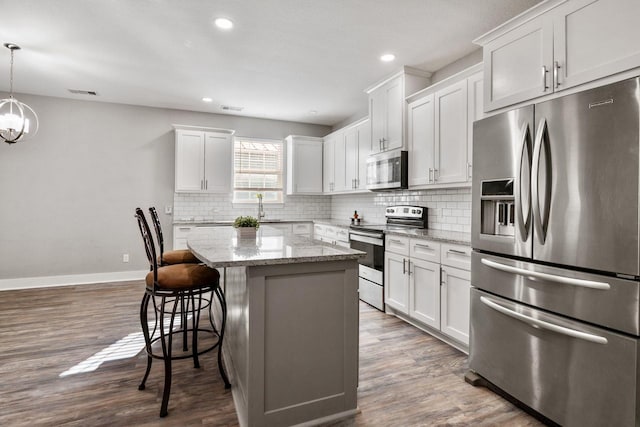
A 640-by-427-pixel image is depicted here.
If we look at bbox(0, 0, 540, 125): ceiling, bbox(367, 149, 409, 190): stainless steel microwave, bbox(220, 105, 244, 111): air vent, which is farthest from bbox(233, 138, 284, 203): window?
bbox(367, 149, 409, 190): stainless steel microwave

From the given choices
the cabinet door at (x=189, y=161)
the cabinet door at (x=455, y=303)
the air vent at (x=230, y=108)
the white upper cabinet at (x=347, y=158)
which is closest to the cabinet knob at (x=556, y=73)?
the cabinet door at (x=455, y=303)

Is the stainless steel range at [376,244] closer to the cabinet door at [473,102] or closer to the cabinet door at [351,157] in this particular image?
the cabinet door at [351,157]

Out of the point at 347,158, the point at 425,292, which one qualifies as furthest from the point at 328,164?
the point at 425,292

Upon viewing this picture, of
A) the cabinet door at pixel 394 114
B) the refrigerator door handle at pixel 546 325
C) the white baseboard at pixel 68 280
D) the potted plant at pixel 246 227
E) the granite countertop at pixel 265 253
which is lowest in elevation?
the white baseboard at pixel 68 280

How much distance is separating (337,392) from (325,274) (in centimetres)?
68

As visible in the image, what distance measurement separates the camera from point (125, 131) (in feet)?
17.4

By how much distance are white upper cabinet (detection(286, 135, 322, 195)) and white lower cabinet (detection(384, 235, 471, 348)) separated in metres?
2.70

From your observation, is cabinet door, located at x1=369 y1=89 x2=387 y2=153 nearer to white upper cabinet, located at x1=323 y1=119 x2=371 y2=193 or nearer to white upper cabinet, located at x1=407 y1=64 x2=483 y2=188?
white upper cabinet, located at x1=323 y1=119 x2=371 y2=193

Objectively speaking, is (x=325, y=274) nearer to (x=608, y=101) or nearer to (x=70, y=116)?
(x=608, y=101)

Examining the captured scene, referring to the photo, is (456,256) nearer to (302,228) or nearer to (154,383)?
(154,383)

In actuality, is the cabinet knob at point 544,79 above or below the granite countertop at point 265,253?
above

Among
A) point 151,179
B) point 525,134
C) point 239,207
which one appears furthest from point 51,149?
point 525,134

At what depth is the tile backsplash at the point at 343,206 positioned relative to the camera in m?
3.52

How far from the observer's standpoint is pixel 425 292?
10.1ft
